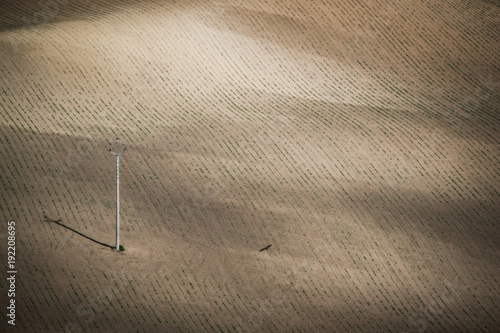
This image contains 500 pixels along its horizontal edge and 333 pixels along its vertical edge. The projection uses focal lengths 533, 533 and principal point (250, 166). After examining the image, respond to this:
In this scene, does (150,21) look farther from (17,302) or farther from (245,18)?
(17,302)

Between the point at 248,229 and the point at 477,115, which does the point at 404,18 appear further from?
the point at 248,229

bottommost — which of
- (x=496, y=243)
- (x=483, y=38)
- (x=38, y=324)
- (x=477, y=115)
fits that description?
(x=38, y=324)

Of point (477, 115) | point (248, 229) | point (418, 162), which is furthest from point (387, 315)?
point (477, 115)

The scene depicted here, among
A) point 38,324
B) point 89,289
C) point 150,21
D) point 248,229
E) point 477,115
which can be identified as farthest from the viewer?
point 150,21

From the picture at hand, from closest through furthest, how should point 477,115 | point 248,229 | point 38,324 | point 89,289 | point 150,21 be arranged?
point 38,324, point 89,289, point 248,229, point 477,115, point 150,21

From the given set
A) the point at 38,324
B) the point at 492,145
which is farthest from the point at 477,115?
the point at 38,324

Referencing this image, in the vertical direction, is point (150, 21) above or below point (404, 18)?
below

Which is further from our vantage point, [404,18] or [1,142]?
[404,18]
